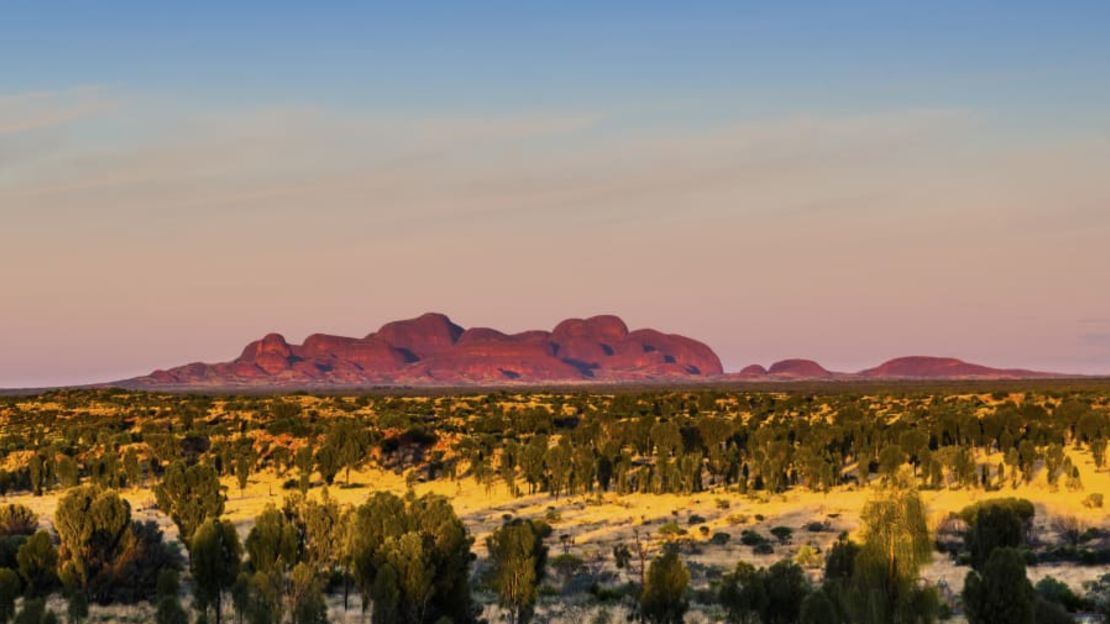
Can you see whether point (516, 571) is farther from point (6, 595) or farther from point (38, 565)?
point (38, 565)

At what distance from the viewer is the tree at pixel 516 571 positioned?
100 ft

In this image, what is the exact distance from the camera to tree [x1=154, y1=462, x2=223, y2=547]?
4025 centimetres

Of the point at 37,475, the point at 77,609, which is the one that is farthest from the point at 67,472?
the point at 77,609

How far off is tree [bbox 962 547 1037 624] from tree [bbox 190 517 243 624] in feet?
67.5

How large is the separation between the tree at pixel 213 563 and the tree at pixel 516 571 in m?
7.83

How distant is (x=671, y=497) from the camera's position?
5734 centimetres

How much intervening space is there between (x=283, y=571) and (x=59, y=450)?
45.0 metres

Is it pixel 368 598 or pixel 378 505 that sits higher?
pixel 378 505

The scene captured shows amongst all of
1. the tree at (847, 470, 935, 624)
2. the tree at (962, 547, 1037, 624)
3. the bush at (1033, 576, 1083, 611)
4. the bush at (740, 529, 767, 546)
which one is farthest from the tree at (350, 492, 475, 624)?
the bush at (1033, 576, 1083, 611)

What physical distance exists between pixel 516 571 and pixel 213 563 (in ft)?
29.8

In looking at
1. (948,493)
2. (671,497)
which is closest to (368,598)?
(671,497)

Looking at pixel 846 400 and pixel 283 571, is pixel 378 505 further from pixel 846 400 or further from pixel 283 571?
pixel 846 400

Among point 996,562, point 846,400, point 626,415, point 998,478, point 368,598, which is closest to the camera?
point 996,562

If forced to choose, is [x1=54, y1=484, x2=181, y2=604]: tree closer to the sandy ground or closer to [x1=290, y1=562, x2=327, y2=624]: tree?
the sandy ground
